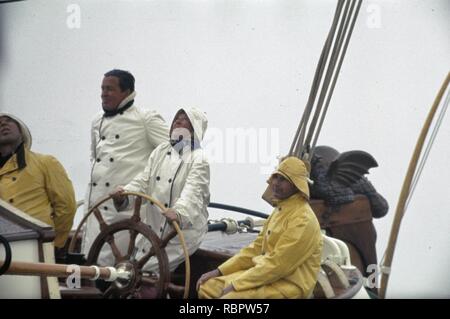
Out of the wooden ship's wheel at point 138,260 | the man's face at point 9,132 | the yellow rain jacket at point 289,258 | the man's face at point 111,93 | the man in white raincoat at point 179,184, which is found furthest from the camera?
the man's face at point 111,93

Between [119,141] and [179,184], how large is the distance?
1.17 feet

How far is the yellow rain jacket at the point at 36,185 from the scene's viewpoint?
9.93ft

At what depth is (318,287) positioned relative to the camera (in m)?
2.63

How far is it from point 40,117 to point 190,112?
895mm

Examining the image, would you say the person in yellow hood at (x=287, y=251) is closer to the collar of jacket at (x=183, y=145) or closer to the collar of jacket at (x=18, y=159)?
the collar of jacket at (x=183, y=145)

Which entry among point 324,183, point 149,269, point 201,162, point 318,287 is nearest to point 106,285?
point 149,269

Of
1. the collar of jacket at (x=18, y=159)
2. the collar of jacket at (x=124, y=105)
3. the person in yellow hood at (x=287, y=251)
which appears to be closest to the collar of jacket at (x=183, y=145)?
the collar of jacket at (x=124, y=105)

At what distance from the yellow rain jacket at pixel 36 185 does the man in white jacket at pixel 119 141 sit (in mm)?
147

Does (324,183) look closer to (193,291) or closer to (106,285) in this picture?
(193,291)

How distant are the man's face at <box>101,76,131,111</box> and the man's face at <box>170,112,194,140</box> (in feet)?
1.10

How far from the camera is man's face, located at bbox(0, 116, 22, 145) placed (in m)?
3.01

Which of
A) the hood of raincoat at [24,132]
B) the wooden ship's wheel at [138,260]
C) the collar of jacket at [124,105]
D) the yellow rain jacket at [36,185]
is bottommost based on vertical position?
the wooden ship's wheel at [138,260]

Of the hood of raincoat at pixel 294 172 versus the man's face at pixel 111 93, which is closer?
the hood of raincoat at pixel 294 172

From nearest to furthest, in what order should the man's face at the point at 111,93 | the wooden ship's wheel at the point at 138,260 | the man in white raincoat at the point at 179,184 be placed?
the wooden ship's wheel at the point at 138,260, the man in white raincoat at the point at 179,184, the man's face at the point at 111,93
